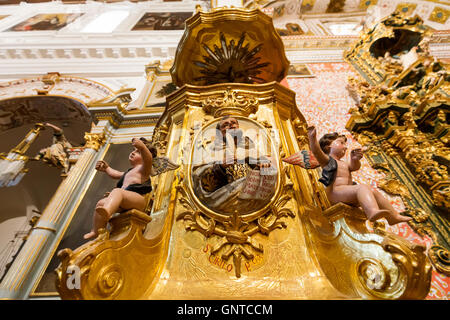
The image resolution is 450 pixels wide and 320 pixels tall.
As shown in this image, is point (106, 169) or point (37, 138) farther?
point (37, 138)

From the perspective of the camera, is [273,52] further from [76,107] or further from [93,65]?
[93,65]

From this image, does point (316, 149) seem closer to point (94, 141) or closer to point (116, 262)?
point (116, 262)

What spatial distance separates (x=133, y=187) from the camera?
2.04m

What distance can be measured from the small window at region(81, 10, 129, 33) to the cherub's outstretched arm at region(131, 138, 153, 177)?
11549 mm

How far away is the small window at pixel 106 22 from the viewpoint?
1084 centimetres

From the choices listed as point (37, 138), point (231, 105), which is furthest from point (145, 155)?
point (37, 138)

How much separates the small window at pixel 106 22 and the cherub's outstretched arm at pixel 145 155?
37.9ft

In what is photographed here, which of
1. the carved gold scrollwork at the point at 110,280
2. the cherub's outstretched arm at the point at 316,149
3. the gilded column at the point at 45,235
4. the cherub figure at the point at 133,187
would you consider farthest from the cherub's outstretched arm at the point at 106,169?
the cherub's outstretched arm at the point at 316,149

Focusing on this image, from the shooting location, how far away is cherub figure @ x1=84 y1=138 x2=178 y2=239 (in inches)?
67.4

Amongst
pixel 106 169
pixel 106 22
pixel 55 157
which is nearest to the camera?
pixel 106 169

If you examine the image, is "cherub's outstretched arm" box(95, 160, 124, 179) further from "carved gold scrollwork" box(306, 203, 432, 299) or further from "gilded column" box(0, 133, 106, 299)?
"carved gold scrollwork" box(306, 203, 432, 299)

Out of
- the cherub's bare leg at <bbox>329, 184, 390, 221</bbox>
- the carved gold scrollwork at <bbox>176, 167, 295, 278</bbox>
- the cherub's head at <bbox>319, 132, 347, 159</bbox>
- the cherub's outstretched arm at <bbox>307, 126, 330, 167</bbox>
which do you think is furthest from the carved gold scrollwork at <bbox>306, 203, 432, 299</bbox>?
the cherub's head at <bbox>319, 132, 347, 159</bbox>

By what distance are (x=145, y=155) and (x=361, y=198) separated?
1802 millimetres
